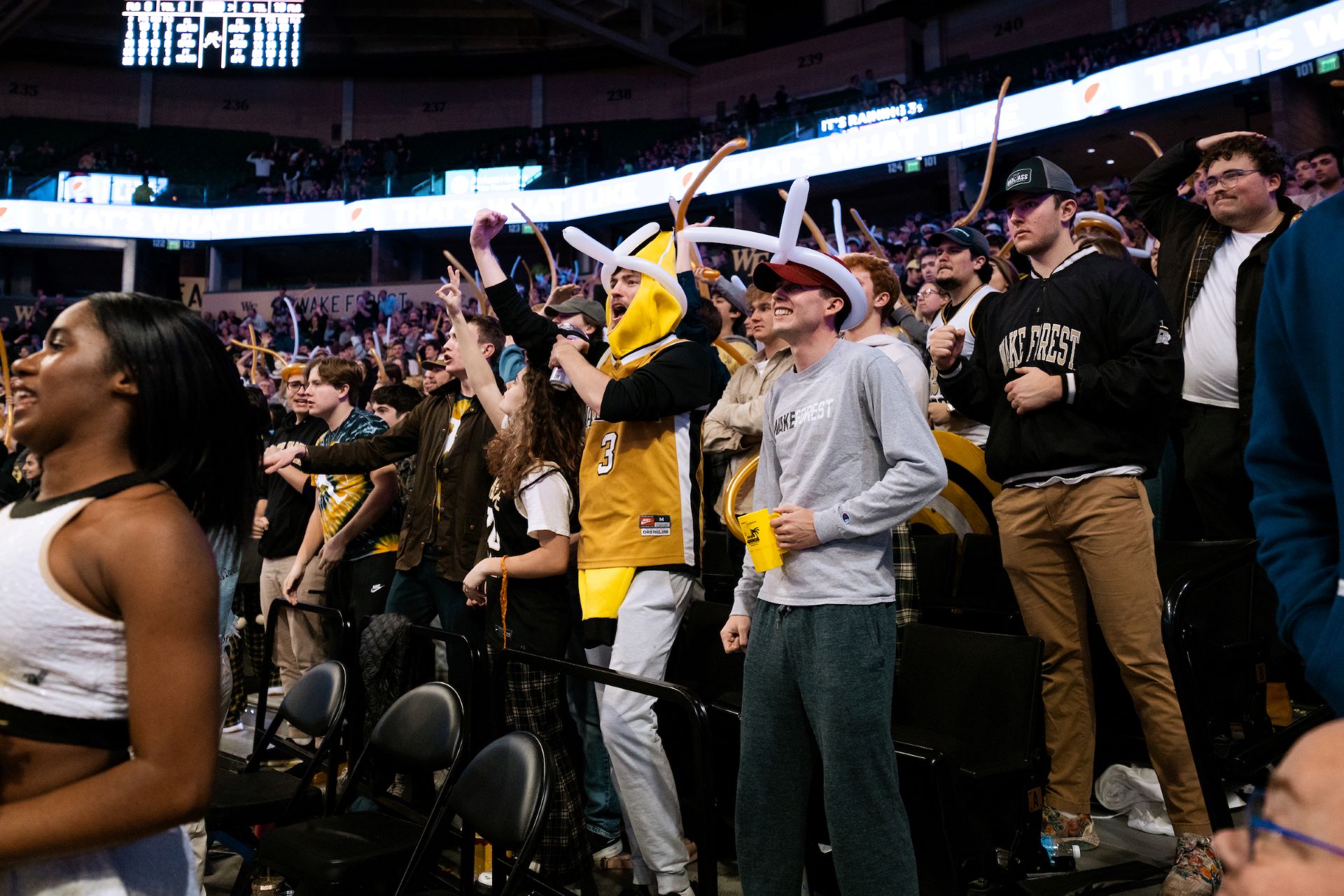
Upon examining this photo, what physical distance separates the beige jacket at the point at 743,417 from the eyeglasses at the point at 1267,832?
292 centimetres

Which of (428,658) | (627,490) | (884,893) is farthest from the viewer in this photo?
(428,658)

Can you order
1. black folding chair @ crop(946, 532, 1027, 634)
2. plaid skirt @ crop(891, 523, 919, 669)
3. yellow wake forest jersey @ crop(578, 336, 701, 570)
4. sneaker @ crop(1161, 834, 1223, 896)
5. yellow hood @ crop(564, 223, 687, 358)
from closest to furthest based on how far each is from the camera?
A: sneaker @ crop(1161, 834, 1223, 896), yellow wake forest jersey @ crop(578, 336, 701, 570), yellow hood @ crop(564, 223, 687, 358), plaid skirt @ crop(891, 523, 919, 669), black folding chair @ crop(946, 532, 1027, 634)

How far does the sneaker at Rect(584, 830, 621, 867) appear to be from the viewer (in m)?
3.38

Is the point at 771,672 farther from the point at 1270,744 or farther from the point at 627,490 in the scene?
the point at 1270,744

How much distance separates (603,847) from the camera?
345 cm

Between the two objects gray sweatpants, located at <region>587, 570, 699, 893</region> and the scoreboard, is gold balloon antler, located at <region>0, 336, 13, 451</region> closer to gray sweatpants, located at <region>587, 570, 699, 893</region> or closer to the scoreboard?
gray sweatpants, located at <region>587, 570, 699, 893</region>

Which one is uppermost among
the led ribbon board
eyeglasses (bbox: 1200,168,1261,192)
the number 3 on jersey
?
the led ribbon board

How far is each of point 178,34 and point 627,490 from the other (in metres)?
26.0

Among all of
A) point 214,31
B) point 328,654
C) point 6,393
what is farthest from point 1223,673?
point 214,31

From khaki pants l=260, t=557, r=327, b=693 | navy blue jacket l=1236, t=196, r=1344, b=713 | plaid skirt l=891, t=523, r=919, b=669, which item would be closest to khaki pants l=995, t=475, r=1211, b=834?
plaid skirt l=891, t=523, r=919, b=669

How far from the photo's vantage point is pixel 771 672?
240cm

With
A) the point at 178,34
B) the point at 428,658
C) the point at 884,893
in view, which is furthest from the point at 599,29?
the point at 884,893

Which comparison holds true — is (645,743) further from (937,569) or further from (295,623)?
(295,623)

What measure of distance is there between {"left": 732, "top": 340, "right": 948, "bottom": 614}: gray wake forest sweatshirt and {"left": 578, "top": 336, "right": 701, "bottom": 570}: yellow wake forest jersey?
0.41 meters
